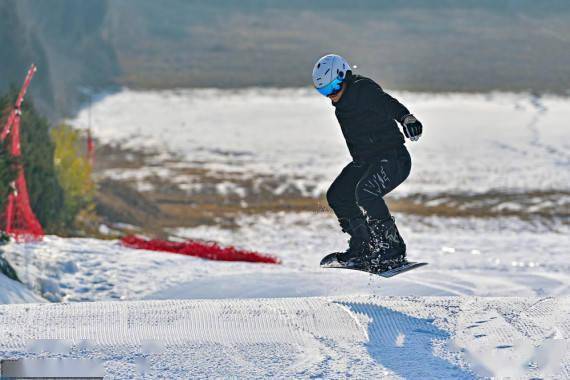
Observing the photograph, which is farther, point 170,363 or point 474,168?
point 474,168

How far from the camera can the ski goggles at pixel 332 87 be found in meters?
9.39

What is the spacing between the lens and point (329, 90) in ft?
31.0

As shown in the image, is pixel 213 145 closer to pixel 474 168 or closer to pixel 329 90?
pixel 474 168

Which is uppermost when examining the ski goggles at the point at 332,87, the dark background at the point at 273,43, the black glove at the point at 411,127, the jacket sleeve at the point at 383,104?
the dark background at the point at 273,43

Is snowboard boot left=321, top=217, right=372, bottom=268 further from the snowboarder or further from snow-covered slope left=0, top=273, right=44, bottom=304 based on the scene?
snow-covered slope left=0, top=273, right=44, bottom=304

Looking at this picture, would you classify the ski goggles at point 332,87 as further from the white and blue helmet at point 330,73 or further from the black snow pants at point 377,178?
the black snow pants at point 377,178

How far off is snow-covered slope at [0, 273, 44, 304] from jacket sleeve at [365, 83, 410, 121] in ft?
13.4

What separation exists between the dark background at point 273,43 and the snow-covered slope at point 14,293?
130 ft

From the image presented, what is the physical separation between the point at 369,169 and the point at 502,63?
345ft

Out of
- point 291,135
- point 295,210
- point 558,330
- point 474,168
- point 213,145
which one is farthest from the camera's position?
point 291,135

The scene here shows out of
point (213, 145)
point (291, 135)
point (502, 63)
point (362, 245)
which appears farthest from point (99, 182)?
point (502, 63)

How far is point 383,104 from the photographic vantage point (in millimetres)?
9305

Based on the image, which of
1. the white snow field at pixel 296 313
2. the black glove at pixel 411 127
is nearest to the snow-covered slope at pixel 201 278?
the white snow field at pixel 296 313

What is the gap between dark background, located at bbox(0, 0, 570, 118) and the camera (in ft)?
252
